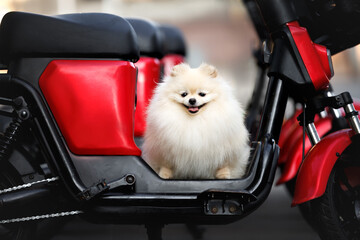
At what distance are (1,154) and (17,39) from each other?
38 centimetres

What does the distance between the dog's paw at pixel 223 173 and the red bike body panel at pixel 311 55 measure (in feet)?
1.42

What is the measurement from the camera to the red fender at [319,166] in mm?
1697

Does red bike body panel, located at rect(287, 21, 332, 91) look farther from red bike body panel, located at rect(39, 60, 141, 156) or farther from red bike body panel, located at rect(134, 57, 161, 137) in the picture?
red bike body panel, located at rect(134, 57, 161, 137)

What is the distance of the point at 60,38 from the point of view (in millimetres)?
1649

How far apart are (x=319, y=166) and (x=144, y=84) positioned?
0.92 metres

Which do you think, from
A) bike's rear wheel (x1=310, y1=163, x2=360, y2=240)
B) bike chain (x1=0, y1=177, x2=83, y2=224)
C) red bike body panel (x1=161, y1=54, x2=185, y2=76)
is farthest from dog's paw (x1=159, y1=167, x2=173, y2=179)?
red bike body panel (x1=161, y1=54, x2=185, y2=76)

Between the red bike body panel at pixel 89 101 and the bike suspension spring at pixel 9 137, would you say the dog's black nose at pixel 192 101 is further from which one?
the bike suspension spring at pixel 9 137

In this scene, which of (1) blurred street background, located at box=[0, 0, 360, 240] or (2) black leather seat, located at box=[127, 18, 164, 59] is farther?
(1) blurred street background, located at box=[0, 0, 360, 240]

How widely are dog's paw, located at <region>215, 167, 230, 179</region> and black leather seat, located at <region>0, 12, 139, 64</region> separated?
50 cm

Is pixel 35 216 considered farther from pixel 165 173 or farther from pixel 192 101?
pixel 192 101

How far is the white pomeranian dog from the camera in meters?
1.69

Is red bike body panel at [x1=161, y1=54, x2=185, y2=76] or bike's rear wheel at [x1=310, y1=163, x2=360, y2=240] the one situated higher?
Result: red bike body panel at [x1=161, y1=54, x2=185, y2=76]

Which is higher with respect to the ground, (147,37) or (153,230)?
(147,37)

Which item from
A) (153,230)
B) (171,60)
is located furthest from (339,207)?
(171,60)
